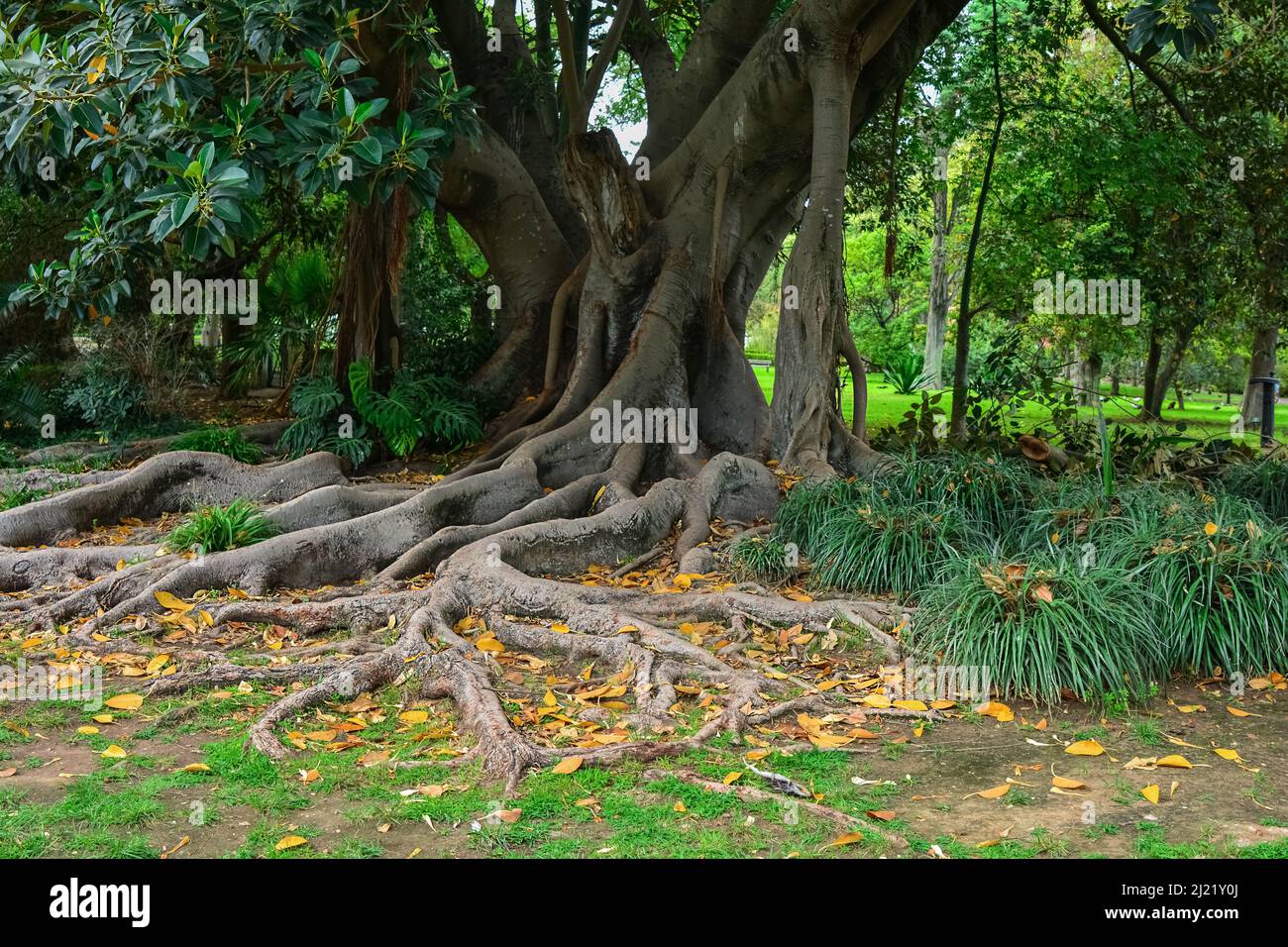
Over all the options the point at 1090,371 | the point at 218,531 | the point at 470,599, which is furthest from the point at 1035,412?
the point at 218,531

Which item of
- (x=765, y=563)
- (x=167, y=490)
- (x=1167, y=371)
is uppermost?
(x=1167, y=371)

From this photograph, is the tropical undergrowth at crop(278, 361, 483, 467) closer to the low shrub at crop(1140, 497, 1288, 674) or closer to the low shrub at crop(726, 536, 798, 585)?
the low shrub at crop(726, 536, 798, 585)

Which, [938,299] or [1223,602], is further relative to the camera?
[938,299]

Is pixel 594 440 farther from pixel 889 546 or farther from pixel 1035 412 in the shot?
pixel 1035 412

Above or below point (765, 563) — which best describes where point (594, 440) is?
above

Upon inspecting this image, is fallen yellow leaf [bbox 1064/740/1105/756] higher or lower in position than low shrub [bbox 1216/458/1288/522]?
lower

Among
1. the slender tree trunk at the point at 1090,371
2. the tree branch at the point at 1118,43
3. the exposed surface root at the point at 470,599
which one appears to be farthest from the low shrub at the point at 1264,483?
the slender tree trunk at the point at 1090,371

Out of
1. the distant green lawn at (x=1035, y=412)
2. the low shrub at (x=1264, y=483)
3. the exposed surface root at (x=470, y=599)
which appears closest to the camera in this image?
the exposed surface root at (x=470, y=599)

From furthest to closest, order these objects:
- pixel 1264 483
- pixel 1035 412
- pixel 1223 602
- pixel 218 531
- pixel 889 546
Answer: pixel 1035 412 → pixel 1264 483 → pixel 218 531 → pixel 889 546 → pixel 1223 602

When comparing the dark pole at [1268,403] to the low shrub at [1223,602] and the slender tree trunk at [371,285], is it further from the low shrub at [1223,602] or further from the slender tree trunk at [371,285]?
the slender tree trunk at [371,285]

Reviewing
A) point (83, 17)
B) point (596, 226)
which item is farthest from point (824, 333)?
point (83, 17)

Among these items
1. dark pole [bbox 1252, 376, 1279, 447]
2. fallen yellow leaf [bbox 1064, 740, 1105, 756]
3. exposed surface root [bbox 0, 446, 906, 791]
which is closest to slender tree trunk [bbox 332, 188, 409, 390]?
exposed surface root [bbox 0, 446, 906, 791]

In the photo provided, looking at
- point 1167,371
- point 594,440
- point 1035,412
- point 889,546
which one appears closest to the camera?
point 889,546

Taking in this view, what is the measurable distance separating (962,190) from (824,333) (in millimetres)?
10389
